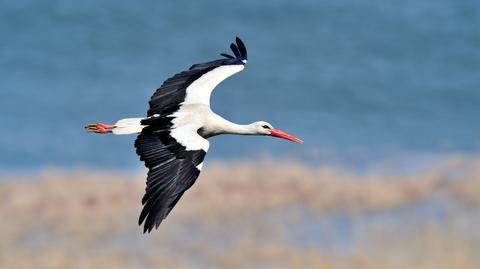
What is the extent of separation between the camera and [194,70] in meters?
11.8

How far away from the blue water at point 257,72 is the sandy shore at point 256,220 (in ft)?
4.63

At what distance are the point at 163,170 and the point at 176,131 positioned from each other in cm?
65

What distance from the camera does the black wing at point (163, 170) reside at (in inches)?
365

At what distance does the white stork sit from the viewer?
941cm

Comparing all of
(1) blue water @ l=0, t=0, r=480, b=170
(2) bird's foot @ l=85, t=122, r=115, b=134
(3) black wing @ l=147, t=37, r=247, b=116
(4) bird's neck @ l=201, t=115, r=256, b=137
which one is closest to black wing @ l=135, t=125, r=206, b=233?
(4) bird's neck @ l=201, t=115, r=256, b=137

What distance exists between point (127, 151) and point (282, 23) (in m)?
9.11

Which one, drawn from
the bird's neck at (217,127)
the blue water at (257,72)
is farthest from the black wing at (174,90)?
the blue water at (257,72)

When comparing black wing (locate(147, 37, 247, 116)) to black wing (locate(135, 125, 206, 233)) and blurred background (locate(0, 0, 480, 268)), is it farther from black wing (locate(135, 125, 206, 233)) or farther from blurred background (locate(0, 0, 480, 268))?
blurred background (locate(0, 0, 480, 268))

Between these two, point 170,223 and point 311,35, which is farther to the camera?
point 311,35

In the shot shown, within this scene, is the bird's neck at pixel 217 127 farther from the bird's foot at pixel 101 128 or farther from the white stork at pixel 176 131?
the bird's foot at pixel 101 128

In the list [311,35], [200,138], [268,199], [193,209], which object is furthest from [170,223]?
[311,35]

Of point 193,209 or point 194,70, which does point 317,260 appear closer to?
point 193,209

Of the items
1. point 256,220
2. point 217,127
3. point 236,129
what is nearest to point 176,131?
point 217,127

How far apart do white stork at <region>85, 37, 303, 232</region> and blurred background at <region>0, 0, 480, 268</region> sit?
348 centimetres
